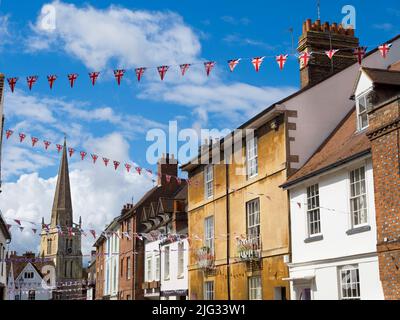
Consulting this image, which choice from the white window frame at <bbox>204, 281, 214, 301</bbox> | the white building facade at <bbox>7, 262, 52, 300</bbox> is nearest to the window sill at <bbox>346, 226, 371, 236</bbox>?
the white window frame at <bbox>204, 281, 214, 301</bbox>

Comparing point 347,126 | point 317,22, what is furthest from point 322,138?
point 317,22

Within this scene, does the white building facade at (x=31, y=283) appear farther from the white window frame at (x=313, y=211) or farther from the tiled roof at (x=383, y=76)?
the tiled roof at (x=383, y=76)

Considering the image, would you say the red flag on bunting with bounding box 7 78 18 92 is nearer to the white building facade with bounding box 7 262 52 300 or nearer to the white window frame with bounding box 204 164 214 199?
the white window frame with bounding box 204 164 214 199

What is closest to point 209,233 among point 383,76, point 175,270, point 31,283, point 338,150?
point 175,270

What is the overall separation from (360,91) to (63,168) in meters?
123

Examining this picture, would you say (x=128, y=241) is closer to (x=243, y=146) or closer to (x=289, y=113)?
(x=243, y=146)

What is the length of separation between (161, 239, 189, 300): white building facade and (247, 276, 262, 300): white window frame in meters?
7.75

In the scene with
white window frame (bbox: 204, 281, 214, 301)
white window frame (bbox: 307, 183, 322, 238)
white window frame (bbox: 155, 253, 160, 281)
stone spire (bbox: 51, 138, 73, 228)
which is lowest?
white window frame (bbox: 204, 281, 214, 301)

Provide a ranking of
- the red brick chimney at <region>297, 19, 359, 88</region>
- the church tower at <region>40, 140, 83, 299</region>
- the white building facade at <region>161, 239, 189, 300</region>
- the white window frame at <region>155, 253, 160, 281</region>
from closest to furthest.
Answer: the red brick chimney at <region>297, 19, 359, 88</region>
the white building facade at <region>161, 239, 189, 300</region>
the white window frame at <region>155, 253, 160, 281</region>
the church tower at <region>40, 140, 83, 299</region>

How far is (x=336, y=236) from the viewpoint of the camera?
15953 millimetres

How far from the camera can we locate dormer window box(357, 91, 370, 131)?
1667 centimetres

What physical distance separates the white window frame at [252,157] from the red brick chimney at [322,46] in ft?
9.50

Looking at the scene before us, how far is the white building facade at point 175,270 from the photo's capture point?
96.6 ft

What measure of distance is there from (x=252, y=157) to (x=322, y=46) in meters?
5.13
